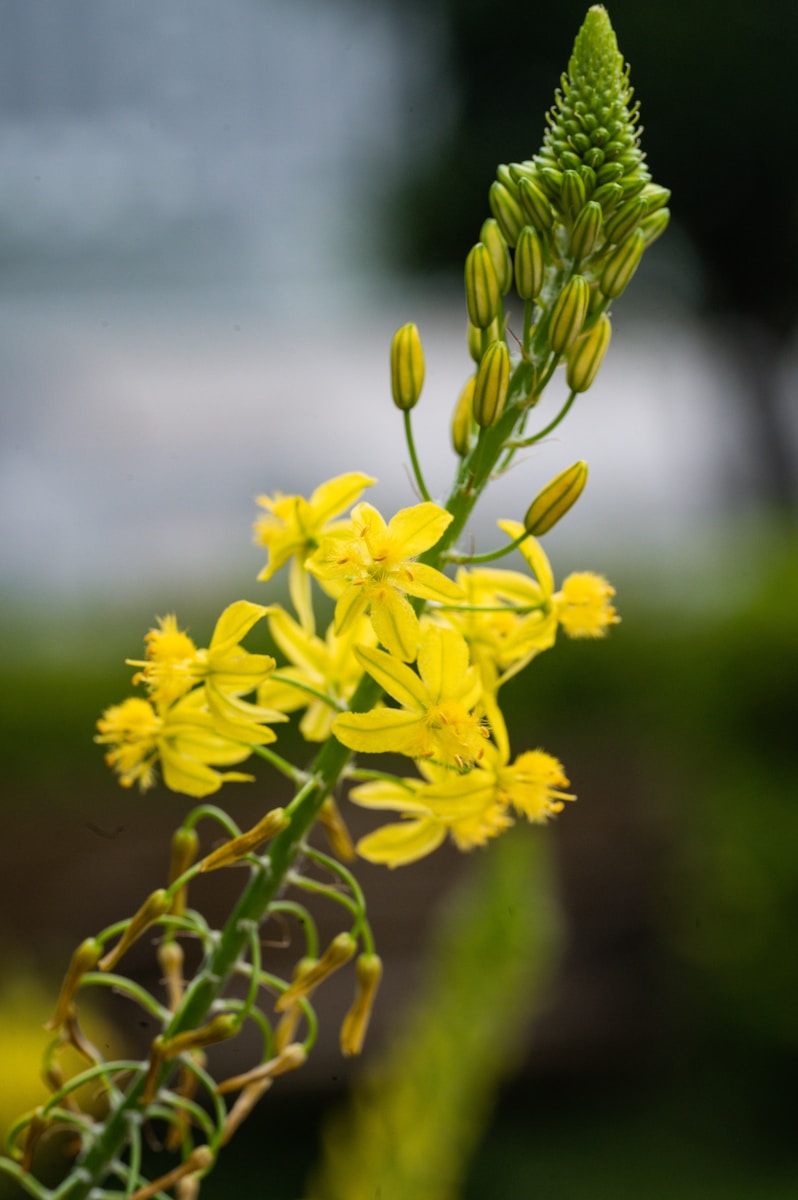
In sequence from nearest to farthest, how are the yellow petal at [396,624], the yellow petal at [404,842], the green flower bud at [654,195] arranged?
the yellow petal at [396,624], the green flower bud at [654,195], the yellow petal at [404,842]

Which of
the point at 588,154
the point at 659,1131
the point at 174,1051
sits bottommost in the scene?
the point at 659,1131

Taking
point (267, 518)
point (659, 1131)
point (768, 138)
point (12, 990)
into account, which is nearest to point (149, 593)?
point (12, 990)

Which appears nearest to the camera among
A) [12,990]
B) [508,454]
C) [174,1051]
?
[174,1051]

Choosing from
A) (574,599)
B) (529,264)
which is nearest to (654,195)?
(529,264)

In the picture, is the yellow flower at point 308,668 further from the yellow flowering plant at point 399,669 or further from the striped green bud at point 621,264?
the striped green bud at point 621,264

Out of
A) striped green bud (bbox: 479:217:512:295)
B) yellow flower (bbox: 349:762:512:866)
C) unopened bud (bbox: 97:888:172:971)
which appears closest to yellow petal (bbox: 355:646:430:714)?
yellow flower (bbox: 349:762:512:866)

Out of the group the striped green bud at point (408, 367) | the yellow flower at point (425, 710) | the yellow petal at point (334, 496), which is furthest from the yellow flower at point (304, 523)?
the yellow flower at point (425, 710)

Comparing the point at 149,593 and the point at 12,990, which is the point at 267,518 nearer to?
the point at 12,990
